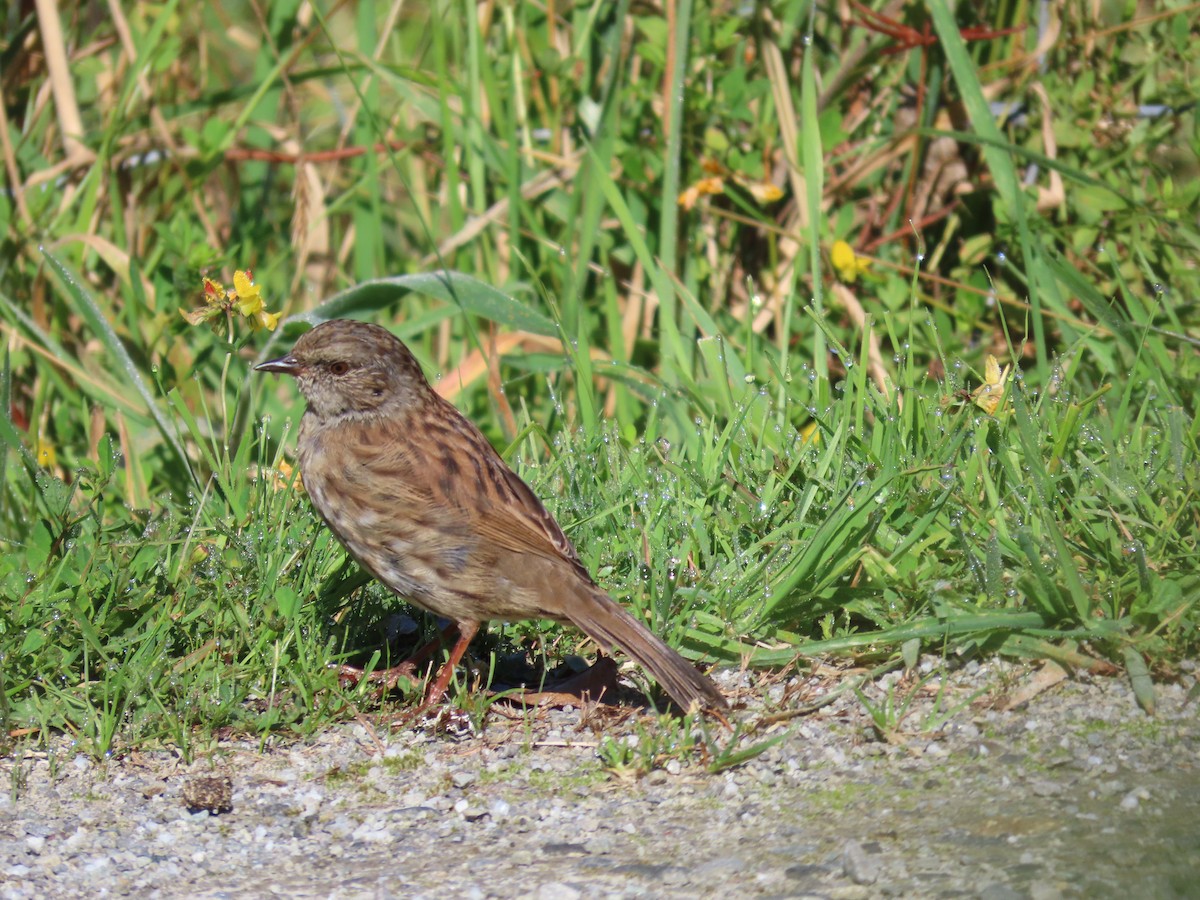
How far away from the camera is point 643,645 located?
11.6 ft

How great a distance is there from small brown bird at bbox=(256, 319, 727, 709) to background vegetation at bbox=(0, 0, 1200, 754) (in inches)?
8.5

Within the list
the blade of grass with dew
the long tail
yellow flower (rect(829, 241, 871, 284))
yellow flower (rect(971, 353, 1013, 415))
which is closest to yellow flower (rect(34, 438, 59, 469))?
the blade of grass with dew

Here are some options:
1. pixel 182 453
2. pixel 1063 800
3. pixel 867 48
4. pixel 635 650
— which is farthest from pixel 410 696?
pixel 867 48

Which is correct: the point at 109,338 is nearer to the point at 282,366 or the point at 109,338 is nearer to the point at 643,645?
the point at 282,366

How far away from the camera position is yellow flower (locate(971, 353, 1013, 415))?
407cm

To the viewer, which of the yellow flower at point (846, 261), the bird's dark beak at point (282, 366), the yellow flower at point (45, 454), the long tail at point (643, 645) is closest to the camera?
the long tail at point (643, 645)

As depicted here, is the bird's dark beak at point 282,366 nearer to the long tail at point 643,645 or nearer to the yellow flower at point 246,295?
the yellow flower at point 246,295

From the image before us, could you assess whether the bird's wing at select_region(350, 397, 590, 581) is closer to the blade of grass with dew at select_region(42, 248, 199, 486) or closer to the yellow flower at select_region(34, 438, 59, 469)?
the blade of grass with dew at select_region(42, 248, 199, 486)

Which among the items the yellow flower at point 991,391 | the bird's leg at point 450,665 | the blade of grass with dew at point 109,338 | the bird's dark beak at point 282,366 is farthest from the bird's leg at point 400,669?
the yellow flower at point 991,391

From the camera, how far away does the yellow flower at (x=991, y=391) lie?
13.3 ft

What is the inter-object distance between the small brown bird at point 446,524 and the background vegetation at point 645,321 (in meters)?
0.22

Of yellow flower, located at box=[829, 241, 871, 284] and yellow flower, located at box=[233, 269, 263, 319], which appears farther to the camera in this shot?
yellow flower, located at box=[829, 241, 871, 284]

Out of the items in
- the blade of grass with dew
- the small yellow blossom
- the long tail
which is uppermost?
the small yellow blossom

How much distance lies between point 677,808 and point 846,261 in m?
3.00
